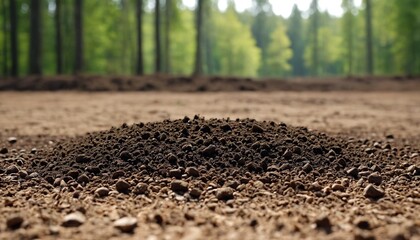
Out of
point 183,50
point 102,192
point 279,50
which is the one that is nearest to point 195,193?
point 102,192

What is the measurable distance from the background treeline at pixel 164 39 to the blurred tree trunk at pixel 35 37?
0.04m

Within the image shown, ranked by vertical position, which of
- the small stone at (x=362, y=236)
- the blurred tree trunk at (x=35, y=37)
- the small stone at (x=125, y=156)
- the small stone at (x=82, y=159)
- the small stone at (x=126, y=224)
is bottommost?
the small stone at (x=362, y=236)

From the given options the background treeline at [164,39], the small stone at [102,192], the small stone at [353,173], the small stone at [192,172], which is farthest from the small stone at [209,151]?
the background treeline at [164,39]

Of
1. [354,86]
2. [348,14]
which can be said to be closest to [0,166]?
[354,86]

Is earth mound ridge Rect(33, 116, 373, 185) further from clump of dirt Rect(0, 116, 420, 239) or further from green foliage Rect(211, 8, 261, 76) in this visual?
green foliage Rect(211, 8, 261, 76)

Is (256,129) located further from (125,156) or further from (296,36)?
(296,36)

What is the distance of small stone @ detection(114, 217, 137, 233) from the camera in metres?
2.38

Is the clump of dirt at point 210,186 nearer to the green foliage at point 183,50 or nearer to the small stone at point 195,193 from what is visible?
the small stone at point 195,193

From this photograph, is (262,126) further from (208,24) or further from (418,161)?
(208,24)

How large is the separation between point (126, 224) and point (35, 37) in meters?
17.3

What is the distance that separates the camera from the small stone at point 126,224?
2.38 metres

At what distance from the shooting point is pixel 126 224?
2395 mm

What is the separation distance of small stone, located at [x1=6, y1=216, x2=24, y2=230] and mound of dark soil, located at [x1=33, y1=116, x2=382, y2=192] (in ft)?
3.02

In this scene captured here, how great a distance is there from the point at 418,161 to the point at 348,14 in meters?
39.3
